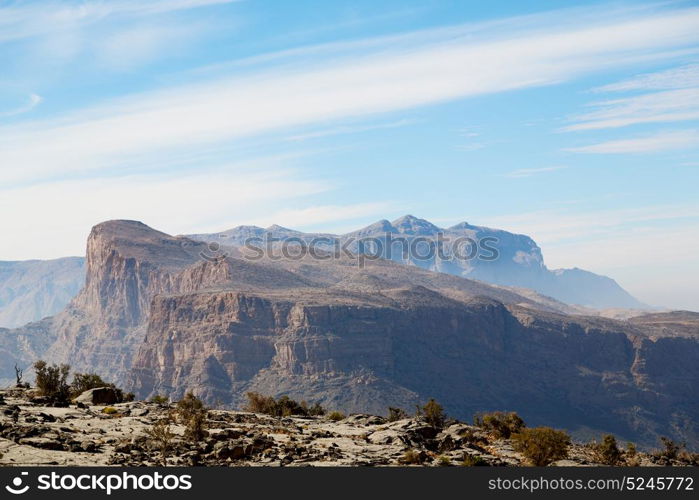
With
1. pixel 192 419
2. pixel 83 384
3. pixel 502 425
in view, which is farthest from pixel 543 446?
pixel 83 384

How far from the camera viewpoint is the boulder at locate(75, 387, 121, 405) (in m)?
61.5

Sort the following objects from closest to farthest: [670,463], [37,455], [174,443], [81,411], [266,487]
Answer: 1. [266,487]
2. [37,455]
3. [174,443]
4. [81,411]
5. [670,463]

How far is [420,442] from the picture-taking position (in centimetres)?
5131

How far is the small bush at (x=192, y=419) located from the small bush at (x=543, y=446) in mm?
17720

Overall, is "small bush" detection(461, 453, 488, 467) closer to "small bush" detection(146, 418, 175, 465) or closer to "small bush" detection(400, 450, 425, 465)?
"small bush" detection(400, 450, 425, 465)

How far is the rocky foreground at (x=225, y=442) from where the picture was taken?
41.7m

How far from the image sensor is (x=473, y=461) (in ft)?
153

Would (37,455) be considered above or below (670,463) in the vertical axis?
above

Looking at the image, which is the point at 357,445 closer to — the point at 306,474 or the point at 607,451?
the point at 306,474

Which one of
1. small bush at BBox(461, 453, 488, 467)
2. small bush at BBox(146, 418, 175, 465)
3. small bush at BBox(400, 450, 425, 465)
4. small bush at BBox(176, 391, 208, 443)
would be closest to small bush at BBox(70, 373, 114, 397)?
small bush at BBox(176, 391, 208, 443)

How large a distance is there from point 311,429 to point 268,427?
294 centimetres

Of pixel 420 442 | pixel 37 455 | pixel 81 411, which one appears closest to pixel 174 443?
pixel 37 455

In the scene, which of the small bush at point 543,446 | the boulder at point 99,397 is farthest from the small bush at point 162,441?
the small bush at point 543,446

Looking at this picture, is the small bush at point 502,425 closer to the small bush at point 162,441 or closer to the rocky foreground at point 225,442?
the rocky foreground at point 225,442
